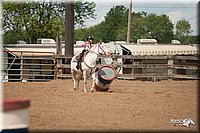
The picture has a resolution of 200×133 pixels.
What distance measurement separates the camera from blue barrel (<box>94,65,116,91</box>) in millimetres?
10953

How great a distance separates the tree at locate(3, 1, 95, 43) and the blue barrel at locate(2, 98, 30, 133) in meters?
27.2

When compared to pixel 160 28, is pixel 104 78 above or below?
below

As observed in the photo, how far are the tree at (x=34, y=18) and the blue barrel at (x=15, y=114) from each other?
Result: 27182 mm

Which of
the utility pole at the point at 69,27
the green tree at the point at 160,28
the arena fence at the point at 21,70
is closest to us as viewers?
the arena fence at the point at 21,70

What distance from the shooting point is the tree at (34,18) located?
98.3ft

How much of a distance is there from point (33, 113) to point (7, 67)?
30.1ft

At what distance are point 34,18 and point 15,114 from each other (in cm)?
2812

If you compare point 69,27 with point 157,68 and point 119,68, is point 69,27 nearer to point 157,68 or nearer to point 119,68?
point 119,68

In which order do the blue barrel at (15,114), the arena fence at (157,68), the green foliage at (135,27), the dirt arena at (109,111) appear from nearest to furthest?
1. the blue barrel at (15,114)
2. the dirt arena at (109,111)
3. the arena fence at (157,68)
4. the green foliage at (135,27)

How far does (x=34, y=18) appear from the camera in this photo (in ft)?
99.9
